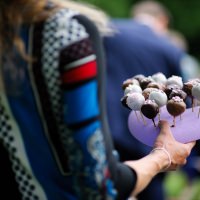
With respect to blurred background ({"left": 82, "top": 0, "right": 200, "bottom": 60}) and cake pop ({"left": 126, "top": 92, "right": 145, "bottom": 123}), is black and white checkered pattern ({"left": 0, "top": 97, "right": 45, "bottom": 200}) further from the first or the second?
blurred background ({"left": 82, "top": 0, "right": 200, "bottom": 60})

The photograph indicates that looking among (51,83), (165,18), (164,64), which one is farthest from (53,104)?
(165,18)

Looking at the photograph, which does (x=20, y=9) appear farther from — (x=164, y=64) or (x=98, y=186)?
(x=164, y=64)

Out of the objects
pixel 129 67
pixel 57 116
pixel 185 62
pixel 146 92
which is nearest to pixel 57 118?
pixel 57 116

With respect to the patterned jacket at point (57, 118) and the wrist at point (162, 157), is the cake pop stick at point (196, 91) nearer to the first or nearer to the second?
the wrist at point (162, 157)

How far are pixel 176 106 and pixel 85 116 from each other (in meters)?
0.26

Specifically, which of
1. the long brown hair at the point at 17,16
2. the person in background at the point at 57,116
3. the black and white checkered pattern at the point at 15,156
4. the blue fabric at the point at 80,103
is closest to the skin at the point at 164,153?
the person in background at the point at 57,116

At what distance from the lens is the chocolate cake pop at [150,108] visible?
1.95 metres

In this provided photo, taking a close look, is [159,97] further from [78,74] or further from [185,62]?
[185,62]

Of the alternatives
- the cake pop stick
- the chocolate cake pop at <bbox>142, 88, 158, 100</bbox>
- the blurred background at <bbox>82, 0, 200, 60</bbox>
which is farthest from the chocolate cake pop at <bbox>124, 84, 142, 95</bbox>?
the blurred background at <bbox>82, 0, 200, 60</bbox>

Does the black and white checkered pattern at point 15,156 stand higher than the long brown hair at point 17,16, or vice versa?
the long brown hair at point 17,16

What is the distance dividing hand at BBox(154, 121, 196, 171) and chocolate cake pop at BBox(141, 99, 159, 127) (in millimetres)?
70

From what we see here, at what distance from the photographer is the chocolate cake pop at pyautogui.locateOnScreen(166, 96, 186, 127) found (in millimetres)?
1958

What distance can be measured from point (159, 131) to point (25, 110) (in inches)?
15.3

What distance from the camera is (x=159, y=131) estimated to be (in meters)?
2.04
